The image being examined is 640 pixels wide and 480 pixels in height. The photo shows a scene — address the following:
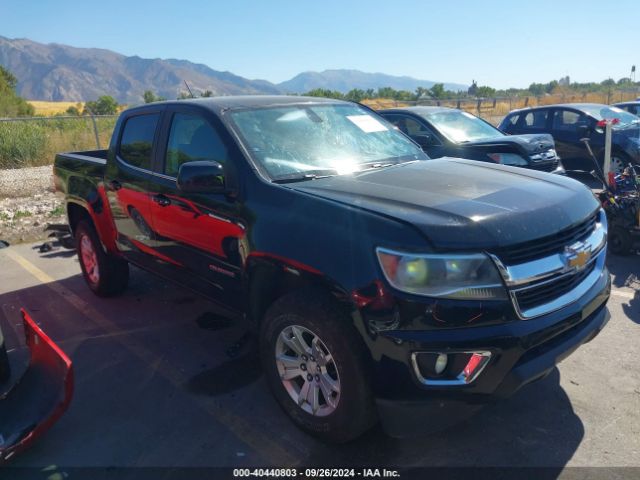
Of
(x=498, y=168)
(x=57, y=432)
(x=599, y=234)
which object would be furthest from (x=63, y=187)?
(x=599, y=234)

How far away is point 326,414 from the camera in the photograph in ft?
9.46

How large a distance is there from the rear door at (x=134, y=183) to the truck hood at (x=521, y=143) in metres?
4.67

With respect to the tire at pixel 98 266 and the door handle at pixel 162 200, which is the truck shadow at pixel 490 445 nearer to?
the door handle at pixel 162 200

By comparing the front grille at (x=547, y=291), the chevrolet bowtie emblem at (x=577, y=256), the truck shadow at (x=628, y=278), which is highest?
the chevrolet bowtie emblem at (x=577, y=256)

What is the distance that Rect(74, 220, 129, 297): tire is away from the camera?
17.7 feet

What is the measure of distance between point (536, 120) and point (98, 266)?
918cm

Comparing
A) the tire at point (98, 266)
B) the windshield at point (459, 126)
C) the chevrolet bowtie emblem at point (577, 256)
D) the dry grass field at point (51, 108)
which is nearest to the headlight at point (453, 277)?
the chevrolet bowtie emblem at point (577, 256)

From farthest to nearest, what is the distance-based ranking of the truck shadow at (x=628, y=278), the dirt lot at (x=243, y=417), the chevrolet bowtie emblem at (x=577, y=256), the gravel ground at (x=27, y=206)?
1. the gravel ground at (x=27, y=206)
2. the truck shadow at (x=628, y=278)
3. the dirt lot at (x=243, y=417)
4. the chevrolet bowtie emblem at (x=577, y=256)

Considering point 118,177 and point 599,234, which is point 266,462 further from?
point 118,177

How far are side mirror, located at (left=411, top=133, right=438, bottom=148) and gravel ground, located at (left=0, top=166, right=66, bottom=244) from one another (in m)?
5.10

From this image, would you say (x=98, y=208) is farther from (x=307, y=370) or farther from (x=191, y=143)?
(x=307, y=370)

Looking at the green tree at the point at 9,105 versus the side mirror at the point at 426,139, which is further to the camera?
the green tree at the point at 9,105

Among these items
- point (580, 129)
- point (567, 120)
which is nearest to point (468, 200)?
point (580, 129)

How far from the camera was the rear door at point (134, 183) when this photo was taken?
4.35 meters
